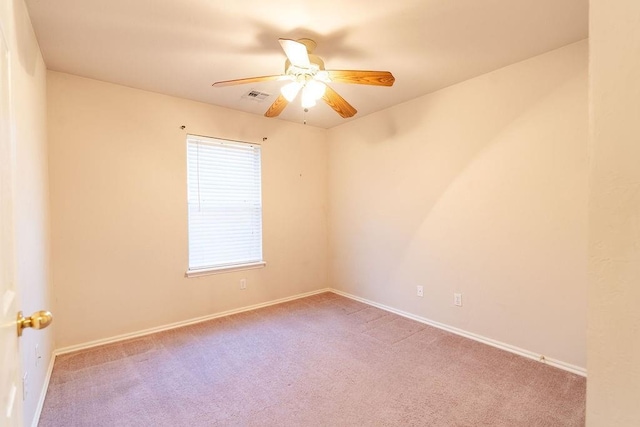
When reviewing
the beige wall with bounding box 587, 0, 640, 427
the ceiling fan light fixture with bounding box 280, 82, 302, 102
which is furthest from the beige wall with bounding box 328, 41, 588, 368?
the beige wall with bounding box 587, 0, 640, 427

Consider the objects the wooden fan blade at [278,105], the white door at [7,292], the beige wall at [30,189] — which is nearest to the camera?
the white door at [7,292]

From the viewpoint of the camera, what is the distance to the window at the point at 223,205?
341 centimetres

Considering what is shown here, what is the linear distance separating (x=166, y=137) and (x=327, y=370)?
2.77 metres

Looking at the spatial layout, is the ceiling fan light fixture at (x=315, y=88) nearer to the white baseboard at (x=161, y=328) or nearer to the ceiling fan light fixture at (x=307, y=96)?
the ceiling fan light fixture at (x=307, y=96)

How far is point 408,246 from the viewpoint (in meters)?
3.44

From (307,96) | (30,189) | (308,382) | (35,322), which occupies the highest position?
(307,96)

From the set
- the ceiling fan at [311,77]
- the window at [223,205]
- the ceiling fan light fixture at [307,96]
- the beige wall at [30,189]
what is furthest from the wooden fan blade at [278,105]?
the beige wall at [30,189]

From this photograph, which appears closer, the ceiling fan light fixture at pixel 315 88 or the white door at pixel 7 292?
the white door at pixel 7 292

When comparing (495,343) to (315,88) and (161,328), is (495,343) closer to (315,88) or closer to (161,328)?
(315,88)

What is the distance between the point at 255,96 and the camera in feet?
10.7

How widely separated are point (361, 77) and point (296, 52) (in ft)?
1.58

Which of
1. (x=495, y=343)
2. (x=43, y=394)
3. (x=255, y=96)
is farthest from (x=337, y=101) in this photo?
(x=43, y=394)

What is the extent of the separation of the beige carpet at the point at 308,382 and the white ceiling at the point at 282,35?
8.11 feet

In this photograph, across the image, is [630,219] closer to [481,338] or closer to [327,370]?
[327,370]
